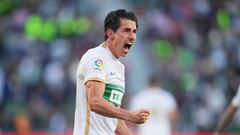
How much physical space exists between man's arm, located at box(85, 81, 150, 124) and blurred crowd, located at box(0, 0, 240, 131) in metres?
9.16

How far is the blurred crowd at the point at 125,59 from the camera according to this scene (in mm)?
17016

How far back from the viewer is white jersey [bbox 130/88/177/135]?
42.6 feet

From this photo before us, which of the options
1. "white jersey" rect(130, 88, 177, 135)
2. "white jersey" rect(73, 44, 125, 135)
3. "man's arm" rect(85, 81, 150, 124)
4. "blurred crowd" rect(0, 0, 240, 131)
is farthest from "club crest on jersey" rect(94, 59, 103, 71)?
"blurred crowd" rect(0, 0, 240, 131)

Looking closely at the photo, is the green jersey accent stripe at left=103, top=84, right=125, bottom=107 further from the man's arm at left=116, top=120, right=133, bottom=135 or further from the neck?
the man's arm at left=116, top=120, right=133, bottom=135

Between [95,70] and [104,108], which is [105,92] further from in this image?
[104,108]

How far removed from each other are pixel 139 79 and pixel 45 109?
193 cm

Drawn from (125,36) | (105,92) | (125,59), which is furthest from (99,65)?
(125,59)

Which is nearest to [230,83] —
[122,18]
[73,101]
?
[73,101]

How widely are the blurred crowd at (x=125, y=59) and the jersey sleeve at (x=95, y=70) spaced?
9.03 meters

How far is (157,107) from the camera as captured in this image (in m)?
13.1

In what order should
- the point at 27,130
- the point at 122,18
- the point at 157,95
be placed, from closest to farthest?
the point at 122,18
the point at 157,95
the point at 27,130

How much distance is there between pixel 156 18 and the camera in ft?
62.6

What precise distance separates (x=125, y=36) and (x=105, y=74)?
1.23 ft

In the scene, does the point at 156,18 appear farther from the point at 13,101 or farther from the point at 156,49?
the point at 13,101
